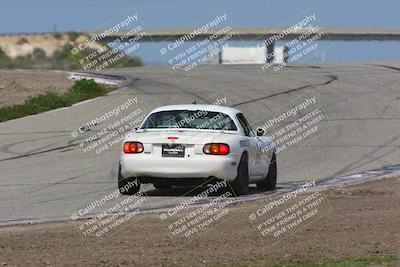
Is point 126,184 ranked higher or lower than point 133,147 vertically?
lower

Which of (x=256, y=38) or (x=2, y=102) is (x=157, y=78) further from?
(x=256, y=38)

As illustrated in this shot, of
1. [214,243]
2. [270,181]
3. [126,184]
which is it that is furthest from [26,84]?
[214,243]

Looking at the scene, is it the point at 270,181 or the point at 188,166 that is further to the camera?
the point at 270,181

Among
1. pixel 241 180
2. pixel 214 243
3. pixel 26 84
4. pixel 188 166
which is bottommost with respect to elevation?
pixel 241 180

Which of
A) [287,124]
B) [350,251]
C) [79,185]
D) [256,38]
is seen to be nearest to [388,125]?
[287,124]

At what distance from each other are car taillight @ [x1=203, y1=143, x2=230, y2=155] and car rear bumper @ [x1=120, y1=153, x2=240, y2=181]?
0.06 metres

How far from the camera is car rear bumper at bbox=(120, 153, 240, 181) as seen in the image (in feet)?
49.3

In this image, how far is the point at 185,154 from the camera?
15.1m

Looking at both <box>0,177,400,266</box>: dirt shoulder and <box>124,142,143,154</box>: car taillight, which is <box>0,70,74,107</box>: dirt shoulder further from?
<box>0,177,400,266</box>: dirt shoulder

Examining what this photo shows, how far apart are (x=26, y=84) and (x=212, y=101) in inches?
292

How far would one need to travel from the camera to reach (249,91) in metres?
34.1

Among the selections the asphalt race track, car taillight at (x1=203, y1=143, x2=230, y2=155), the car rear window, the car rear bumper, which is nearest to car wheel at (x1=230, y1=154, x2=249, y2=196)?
the car rear bumper

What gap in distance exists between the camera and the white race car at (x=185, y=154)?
49.4ft

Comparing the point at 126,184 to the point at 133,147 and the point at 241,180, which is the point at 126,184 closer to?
the point at 133,147
